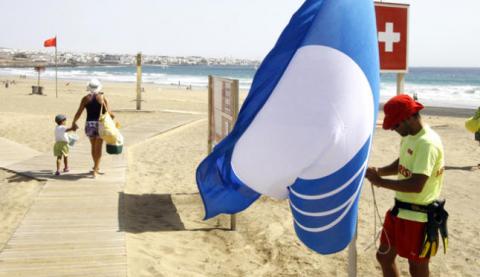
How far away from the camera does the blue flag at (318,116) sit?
112 inches

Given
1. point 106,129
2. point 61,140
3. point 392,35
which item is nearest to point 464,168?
point 106,129

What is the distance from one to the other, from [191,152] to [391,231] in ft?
27.7

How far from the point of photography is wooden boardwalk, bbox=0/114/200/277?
470 cm

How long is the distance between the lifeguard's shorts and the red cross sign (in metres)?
1.19

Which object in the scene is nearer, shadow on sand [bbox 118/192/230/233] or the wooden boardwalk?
the wooden boardwalk

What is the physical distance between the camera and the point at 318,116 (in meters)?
2.83

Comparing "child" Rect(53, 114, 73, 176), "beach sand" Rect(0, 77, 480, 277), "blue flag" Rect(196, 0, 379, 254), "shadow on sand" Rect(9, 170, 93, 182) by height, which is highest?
"blue flag" Rect(196, 0, 379, 254)

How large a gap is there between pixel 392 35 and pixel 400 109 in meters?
0.89

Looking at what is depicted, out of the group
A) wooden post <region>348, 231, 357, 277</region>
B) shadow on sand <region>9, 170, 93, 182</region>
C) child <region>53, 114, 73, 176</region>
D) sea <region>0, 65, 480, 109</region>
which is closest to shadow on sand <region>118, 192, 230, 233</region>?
shadow on sand <region>9, 170, 93, 182</region>

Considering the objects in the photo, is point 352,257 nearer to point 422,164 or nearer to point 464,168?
point 422,164

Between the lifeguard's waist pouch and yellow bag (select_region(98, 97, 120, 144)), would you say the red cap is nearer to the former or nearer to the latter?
the lifeguard's waist pouch

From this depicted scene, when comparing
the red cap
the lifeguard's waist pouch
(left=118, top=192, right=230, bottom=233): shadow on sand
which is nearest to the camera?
the red cap

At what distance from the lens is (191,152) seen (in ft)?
39.1

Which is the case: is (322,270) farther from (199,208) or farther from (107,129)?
(107,129)
